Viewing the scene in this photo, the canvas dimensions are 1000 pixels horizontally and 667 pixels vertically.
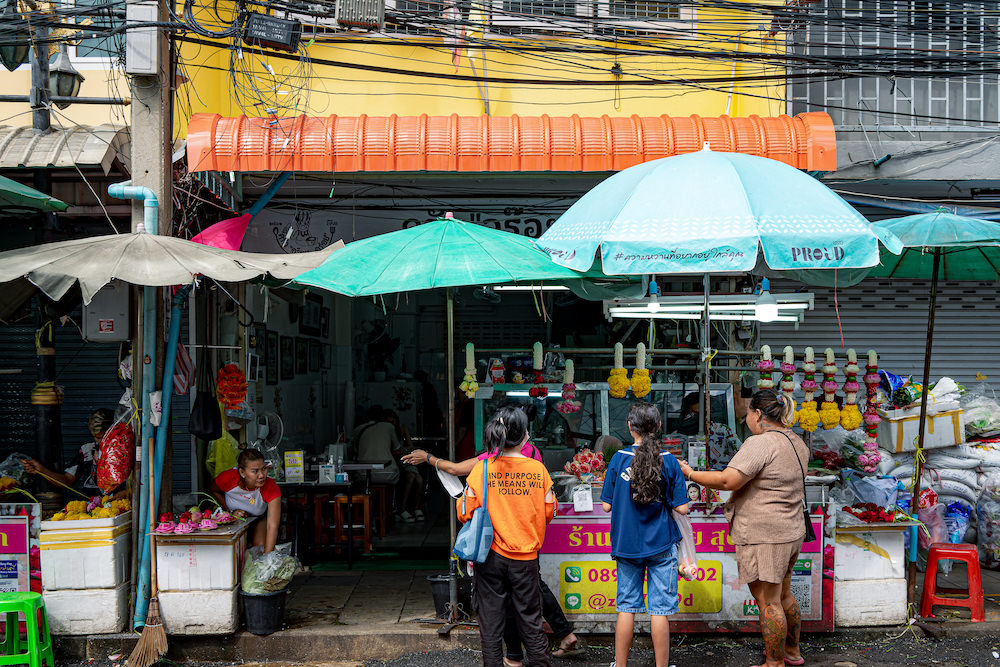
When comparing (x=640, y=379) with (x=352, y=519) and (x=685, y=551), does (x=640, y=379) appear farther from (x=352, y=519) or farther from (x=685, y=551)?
(x=352, y=519)

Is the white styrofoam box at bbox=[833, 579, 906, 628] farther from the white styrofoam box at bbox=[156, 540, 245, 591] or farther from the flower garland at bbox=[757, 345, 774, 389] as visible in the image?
the white styrofoam box at bbox=[156, 540, 245, 591]

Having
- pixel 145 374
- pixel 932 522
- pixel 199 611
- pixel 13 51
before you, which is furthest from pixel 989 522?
pixel 13 51

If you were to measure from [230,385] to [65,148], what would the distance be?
251cm

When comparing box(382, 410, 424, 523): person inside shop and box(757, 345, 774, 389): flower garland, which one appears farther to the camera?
box(382, 410, 424, 523): person inside shop

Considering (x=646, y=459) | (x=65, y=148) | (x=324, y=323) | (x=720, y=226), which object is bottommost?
(x=646, y=459)

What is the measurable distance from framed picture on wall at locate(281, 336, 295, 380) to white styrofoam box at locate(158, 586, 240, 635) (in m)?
4.68

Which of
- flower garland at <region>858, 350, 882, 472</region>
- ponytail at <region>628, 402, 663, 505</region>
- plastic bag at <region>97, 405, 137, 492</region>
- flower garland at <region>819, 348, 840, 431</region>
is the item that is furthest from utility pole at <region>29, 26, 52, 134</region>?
flower garland at <region>858, 350, 882, 472</region>

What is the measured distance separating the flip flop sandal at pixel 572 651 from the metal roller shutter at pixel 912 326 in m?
5.16

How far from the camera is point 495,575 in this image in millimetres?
4980

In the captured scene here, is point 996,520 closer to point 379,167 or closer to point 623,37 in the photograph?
point 623,37

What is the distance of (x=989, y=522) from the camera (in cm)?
787

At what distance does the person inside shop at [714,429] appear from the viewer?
26.2 feet

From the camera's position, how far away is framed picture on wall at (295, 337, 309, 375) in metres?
10.9

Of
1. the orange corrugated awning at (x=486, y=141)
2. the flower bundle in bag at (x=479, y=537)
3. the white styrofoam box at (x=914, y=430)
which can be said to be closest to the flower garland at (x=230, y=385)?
the orange corrugated awning at (x=486, y=141)
